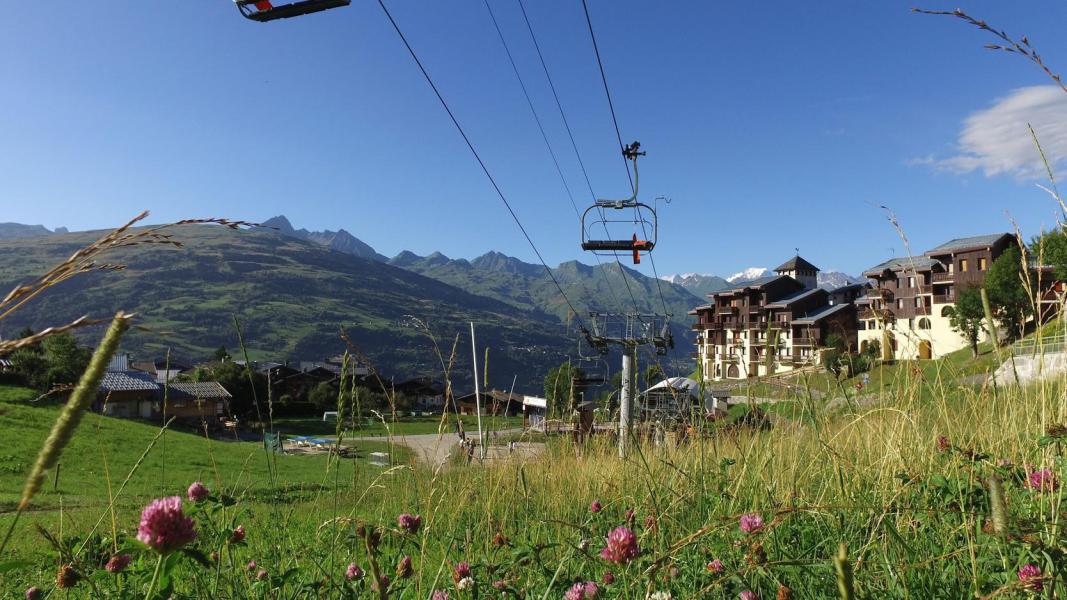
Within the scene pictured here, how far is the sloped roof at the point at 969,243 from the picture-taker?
4965 cm

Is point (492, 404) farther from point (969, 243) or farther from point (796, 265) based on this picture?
point (796, 265)

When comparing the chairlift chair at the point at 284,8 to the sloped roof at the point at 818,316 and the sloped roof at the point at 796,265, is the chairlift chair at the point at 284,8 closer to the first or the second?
the sloped roof at the point at 818,316

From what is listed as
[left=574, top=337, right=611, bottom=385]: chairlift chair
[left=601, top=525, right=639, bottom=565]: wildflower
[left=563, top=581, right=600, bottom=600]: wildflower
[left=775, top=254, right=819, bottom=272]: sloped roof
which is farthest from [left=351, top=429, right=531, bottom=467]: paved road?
[left=775, top=254, right=819, bottom=272]: sloped roof

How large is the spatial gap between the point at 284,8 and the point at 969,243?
59.1 metres

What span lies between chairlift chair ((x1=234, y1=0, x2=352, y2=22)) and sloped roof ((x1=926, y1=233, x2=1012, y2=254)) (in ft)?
186

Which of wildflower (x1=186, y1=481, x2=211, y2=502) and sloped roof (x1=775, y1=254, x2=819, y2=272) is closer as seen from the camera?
wildflower (x1=186, y1=481, x2=211, y2=502)

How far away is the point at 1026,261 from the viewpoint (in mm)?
2166

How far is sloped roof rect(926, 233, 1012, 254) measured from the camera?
163 ft

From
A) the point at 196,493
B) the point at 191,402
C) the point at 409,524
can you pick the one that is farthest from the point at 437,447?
the point at 191,402

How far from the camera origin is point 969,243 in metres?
51.0

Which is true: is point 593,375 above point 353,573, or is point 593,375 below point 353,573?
above

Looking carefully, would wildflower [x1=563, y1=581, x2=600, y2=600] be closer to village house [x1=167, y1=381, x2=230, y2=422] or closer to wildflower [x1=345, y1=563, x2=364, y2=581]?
wildflower [x1=345, y1=563, x2=364, y2=581]

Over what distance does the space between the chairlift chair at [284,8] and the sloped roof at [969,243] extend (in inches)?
2235

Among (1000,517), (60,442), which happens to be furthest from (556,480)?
(60,442)
